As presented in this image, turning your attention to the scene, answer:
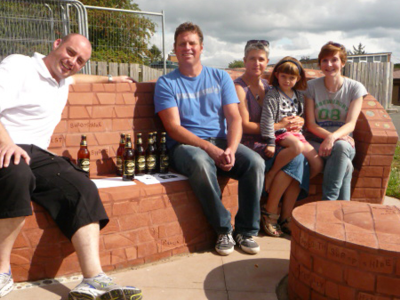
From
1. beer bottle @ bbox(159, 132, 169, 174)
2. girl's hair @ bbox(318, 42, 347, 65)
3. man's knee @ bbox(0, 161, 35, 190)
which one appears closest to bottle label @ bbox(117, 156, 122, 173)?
beer bottle @ bbox(159, 132, 169, 174)

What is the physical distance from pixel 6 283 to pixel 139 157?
4.37 ft

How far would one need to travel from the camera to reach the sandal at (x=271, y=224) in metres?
3.33

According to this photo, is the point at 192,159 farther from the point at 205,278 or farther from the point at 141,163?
the point at 205,278

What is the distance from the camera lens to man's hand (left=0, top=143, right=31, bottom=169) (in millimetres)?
2201

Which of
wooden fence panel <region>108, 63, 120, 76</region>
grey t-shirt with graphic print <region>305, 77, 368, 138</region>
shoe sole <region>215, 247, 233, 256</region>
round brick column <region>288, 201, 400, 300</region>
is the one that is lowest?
shoe sole <region>215, 247, 233, 256</region>

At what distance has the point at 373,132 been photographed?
3623mm

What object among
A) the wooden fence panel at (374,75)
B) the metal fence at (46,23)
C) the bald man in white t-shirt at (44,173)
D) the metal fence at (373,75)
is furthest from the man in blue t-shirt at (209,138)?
the wooden fence panel at (374,75)

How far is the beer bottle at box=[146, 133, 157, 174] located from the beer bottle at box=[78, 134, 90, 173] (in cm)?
50

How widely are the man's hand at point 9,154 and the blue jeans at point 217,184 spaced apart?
115cm

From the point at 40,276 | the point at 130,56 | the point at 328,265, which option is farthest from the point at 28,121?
the point at 130,56

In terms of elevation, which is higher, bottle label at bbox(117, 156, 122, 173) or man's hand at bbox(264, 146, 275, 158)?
man's hand at bbox(264, 146, 275, 158)

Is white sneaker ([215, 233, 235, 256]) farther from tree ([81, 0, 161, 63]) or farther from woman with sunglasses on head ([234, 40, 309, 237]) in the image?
tree ([81, 0, 161, 63])

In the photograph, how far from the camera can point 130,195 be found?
267cm

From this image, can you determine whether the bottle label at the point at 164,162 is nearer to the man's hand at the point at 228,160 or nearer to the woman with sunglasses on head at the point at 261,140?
the man's hand at the point at 228,160
